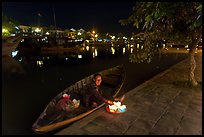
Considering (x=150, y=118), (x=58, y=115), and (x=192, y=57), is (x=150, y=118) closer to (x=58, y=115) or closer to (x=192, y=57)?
(x=58, y=115)

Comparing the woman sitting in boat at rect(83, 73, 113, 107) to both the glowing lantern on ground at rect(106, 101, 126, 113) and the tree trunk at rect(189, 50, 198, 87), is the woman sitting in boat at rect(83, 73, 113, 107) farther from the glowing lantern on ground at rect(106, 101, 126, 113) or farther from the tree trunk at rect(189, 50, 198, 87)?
the tree trunk at rect(189, 50, 198, 87)

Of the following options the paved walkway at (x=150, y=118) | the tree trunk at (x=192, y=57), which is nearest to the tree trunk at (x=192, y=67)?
the tree trunk at (x=192, y=57)

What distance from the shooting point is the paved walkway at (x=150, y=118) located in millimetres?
3896

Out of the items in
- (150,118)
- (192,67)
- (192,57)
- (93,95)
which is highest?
(192,57)

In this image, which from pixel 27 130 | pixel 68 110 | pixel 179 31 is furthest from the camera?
pixel 179 31

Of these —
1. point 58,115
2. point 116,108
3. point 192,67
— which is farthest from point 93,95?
point 192,67

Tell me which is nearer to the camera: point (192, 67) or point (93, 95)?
point (93, 95)

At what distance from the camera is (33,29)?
2776 inches

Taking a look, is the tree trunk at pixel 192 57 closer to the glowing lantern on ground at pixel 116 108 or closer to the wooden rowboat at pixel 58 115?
the glowing lantern on ground at pixel 116 108

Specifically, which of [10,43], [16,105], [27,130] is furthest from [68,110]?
[10,43]

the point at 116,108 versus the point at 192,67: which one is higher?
the point at 192,67

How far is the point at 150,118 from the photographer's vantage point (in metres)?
4.50

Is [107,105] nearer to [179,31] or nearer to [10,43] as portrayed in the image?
[179,31]

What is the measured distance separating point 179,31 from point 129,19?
2443 millimetres
